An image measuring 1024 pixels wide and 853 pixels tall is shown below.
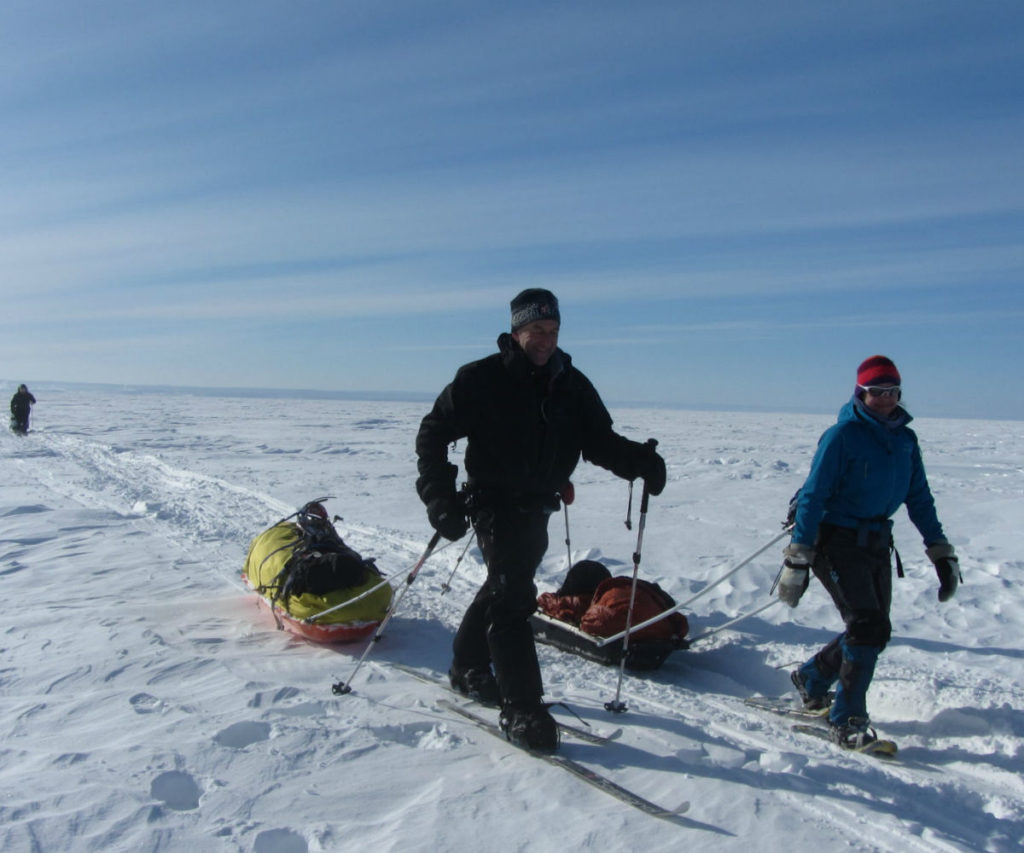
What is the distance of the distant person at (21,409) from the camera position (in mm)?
23359

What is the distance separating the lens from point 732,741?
3.58 meters

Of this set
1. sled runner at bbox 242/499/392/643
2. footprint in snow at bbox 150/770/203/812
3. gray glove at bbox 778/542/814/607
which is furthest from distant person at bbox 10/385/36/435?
gray glove at bbox 778/542/814/607

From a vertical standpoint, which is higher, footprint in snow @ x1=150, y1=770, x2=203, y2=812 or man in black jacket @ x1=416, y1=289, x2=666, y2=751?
man in black jacket @ x1=416, y1=289, x2=666, y2=751

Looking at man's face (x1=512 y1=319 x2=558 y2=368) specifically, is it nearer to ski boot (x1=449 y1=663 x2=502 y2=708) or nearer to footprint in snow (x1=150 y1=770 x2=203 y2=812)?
ski boot (x1=449 y1=663 x2=502 y2=708)

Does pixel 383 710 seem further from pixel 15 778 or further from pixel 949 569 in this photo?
pixel 949 569

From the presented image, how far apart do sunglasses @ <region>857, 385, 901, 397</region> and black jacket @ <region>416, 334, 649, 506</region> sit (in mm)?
1382

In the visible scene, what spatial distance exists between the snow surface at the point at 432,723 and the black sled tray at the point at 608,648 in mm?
90

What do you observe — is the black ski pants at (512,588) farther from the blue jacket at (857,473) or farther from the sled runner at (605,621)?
the blue jacket at (857,473)

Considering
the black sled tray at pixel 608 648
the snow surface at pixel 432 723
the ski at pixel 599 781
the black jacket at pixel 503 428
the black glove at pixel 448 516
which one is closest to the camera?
the snow surface at pixel 432 723

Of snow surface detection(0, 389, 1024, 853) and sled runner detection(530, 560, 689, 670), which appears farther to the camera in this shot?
sled runner detection(530, 560, 689, 670)

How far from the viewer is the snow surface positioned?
258 centimetres

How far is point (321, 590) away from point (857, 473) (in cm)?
328

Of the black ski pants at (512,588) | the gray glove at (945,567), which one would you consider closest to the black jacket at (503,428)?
the black ski pants at (512,588)

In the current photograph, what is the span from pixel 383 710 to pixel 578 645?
1616mm
